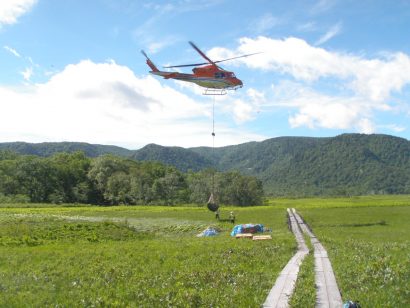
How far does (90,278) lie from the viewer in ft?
70.9

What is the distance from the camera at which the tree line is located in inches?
5561

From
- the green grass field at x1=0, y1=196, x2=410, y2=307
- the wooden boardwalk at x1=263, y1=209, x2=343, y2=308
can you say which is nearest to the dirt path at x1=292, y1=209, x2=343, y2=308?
the wooden boardwalk at x1=263, y1=209, x2=343, y2=308

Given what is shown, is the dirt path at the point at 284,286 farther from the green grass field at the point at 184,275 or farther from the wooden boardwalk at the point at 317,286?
the green grass field at the point at 184,275

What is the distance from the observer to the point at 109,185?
142 metres

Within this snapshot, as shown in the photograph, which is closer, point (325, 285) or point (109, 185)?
point (325, 285)

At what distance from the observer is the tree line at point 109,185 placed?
141 meters

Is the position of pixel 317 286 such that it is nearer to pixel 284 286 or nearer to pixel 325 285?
pixel 325 285

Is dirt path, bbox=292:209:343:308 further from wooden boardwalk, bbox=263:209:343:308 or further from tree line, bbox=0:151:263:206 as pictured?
tree line, bbox=0:151:263:206

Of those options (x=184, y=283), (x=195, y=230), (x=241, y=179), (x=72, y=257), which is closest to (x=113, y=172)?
(x=241, y=179)

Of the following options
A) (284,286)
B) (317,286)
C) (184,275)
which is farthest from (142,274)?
(317,286)

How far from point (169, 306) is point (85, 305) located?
3.37m

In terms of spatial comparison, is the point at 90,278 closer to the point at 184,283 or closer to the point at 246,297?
the point at 184,283

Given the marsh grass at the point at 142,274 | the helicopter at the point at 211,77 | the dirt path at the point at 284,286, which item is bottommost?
the marsh grass at the point at 142,274

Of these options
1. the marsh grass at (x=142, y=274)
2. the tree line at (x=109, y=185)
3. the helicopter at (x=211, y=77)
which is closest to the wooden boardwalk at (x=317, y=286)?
the marsh grass at (x=142, y=274)
